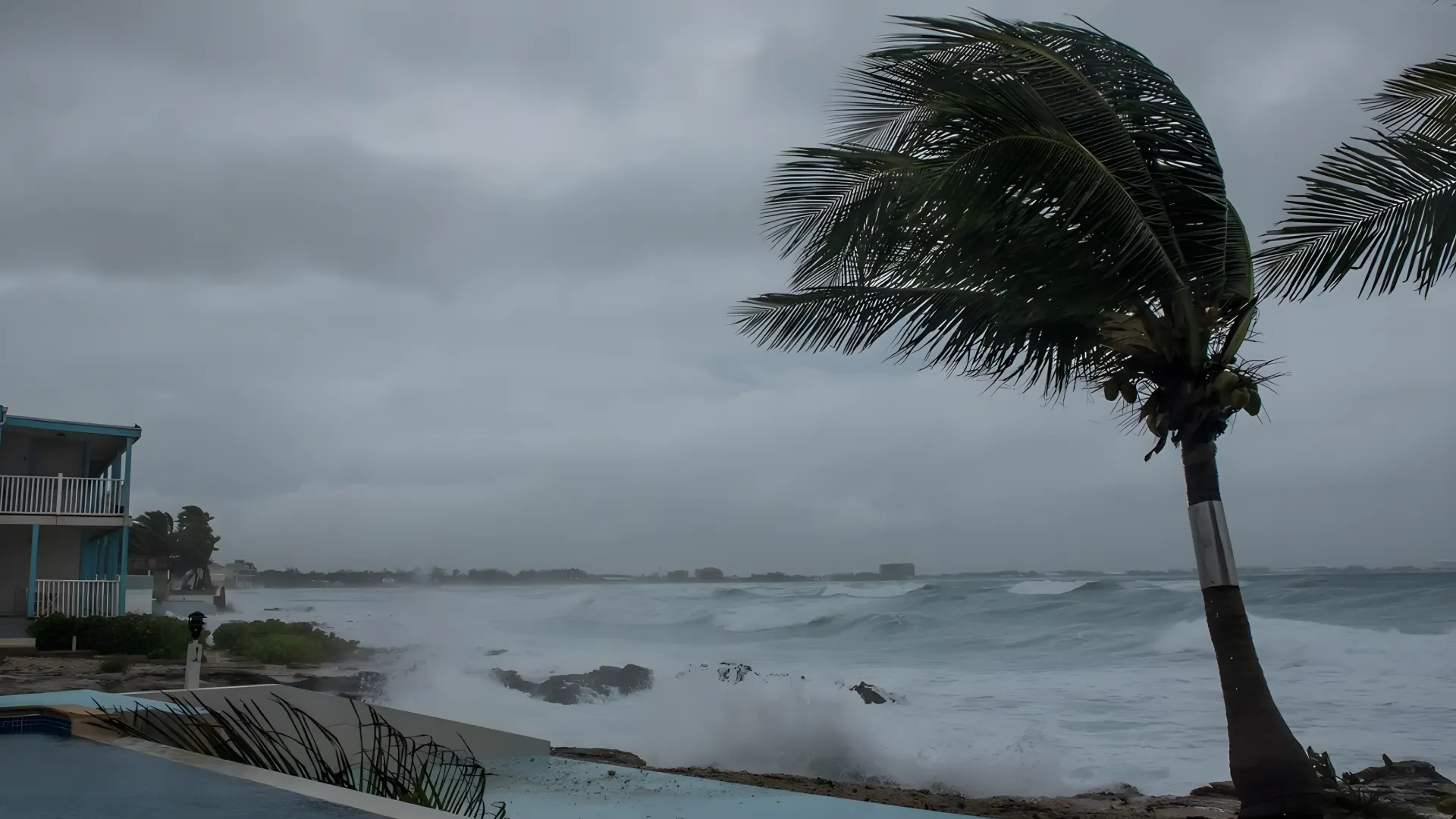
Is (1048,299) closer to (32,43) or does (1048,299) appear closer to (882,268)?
(882,268)

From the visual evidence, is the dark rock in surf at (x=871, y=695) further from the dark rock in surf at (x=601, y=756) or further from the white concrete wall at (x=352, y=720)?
the white concrete wall at (x=352, y=720)

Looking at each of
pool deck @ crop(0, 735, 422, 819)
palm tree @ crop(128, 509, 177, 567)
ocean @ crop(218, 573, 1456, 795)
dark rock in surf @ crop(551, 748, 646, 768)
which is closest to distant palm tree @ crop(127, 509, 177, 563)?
palm tree @ crop(128, 509, 177, 567)

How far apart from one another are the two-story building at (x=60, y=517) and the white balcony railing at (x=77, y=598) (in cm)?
1

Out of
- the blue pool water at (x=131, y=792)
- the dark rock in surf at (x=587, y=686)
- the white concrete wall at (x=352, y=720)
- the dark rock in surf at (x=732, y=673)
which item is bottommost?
the dark rock in surf at (x=732, y=673)

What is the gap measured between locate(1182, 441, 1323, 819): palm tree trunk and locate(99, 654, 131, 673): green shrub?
14.2 m

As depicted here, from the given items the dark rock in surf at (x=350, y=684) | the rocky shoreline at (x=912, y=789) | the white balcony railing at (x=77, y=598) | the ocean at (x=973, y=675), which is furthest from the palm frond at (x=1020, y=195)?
the white balcony railing at (x=77, y=598)

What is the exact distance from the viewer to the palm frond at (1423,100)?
5781 millimetres

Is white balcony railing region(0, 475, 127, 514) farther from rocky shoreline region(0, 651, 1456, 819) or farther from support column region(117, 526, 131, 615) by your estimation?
rocky shoreline region(0, 651, 1456, 819)

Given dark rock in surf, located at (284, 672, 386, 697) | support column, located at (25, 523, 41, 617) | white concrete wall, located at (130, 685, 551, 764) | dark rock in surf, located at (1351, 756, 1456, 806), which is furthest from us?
support column, located at (25, 523, 41, 617)

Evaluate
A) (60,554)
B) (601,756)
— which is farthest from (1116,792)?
(60,554)

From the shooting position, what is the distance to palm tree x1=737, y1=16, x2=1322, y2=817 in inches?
246

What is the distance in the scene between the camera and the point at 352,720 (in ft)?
29.4

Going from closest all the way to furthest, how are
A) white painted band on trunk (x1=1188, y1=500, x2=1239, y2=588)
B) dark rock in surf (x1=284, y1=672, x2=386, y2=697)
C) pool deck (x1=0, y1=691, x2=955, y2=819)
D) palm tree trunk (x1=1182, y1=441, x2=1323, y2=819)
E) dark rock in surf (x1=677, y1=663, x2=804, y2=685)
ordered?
pool deck (x1=0, y1=691, x2=955, y2=819) < palm tree trunk (x1=1182, y1=441, x2=1323, y2=819) < white painted band on trunk (x1=1188, y1=500, x2=1239, y2=588) < dark rock in surf (x1=284, y1=672, x2=386, y2=697) < dark rock in surf (x1=677, y1=663, x2=804, y2=685)

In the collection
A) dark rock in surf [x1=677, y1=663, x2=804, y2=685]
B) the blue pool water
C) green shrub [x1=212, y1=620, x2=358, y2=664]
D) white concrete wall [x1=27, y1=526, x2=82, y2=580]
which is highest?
white concrete wall [x1=27, y1=526, x2=82, y2=580]
